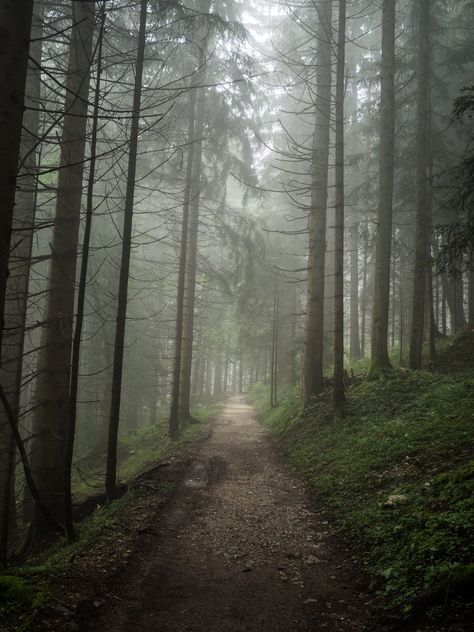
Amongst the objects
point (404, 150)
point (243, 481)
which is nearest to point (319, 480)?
point (243, 481)

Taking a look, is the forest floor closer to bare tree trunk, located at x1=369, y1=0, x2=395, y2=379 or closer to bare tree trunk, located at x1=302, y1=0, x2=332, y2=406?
bare tree trunk, located at x1=302, y1=0, x2=332, y2=406

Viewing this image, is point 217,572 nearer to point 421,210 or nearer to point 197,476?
point 197,476

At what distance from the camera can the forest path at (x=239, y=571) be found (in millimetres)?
3574

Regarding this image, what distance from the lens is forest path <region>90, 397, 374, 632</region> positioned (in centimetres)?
357

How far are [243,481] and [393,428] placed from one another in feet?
10.8

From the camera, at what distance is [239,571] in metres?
4.52

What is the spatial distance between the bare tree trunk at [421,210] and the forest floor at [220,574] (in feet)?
23.9

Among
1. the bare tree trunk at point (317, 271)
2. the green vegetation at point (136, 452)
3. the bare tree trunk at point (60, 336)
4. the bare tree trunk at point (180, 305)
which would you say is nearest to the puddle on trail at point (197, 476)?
the bare tree trunk at point (60, 336)

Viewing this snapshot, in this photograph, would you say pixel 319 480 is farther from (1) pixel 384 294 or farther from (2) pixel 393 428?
(1) pixel 384 294

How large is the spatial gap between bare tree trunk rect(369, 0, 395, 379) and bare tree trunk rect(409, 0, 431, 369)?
4.18ft

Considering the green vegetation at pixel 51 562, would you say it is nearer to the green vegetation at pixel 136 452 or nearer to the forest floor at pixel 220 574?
the forest floor at pixel 220 574

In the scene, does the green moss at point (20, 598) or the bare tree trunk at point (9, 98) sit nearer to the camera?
the bare tree trunk at point (9, 98)

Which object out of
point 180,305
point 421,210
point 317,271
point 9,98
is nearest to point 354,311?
point 421,210

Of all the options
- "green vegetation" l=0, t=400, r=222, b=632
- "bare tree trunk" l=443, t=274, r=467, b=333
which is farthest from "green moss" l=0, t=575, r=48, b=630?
"bare tree trunk" l=443, t=274, r=467, b=333
